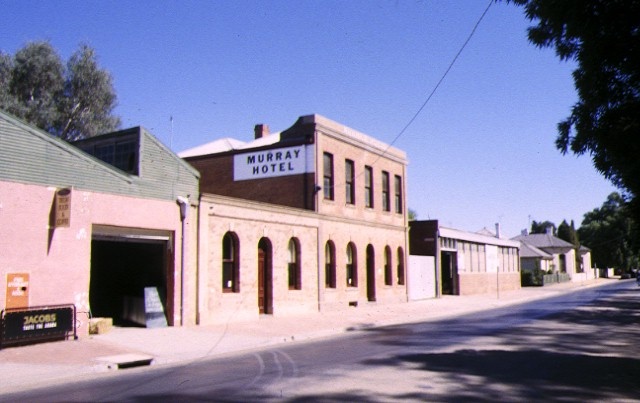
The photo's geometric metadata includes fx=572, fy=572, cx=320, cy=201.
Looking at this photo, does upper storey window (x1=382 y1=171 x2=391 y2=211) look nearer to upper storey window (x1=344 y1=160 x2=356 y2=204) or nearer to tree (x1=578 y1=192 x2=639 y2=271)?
upper storey window (x1=344 y1=160 x2=356 y2=204)

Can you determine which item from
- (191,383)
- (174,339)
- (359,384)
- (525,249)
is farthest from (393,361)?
(525,249)

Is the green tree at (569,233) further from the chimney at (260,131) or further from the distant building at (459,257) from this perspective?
the chimney at (260,131)

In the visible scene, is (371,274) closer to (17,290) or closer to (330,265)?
(330,265)

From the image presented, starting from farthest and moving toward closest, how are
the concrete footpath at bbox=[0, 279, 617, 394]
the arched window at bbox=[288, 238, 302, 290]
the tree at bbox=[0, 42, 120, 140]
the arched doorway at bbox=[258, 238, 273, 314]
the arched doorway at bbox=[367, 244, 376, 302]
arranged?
1. the tree at bbox=[0, 42, 120, 140]
2. the arched doorway at bbox=[367, 244, 376, 302]
3. the arched window at bbox=[288, 238, 302, 290]
4. the arched doorway at bbox=[258, 238, 273, 314]
5. the concrete footpath at bbox=[0, 279, 617, 394]

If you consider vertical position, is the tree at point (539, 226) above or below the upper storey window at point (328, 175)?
above

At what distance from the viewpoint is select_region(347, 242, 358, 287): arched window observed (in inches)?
1069

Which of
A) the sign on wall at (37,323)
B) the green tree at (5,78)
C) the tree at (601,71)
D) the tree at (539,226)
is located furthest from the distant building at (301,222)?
the tree at (539,226)

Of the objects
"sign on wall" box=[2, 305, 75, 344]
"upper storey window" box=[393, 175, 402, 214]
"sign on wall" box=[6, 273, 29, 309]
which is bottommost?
"sign on wall" box=[2, 305, 75, 344]

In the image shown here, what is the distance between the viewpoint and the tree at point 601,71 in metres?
8.11

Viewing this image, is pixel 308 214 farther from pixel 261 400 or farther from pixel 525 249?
pixel 525 249

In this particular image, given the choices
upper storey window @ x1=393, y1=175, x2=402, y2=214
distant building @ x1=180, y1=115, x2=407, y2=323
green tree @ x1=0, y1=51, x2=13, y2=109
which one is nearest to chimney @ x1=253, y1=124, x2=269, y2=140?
distant building @ x1=180, y1=115, x2=407, y2=323

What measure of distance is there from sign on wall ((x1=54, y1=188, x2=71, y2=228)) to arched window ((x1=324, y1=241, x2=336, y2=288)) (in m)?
13.2

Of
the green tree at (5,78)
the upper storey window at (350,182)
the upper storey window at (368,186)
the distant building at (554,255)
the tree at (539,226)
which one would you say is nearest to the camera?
the upper storey window at (350,182)

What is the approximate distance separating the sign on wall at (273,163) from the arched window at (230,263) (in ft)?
20.4
